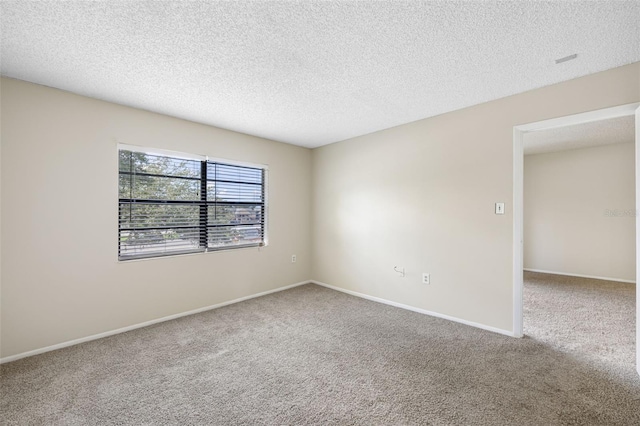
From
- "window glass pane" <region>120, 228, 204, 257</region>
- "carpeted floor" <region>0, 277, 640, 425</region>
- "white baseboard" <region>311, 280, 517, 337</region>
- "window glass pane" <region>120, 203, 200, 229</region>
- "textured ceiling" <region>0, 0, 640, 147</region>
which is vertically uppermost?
"textured ceiling" <region>0, 0, 640, 147</region>

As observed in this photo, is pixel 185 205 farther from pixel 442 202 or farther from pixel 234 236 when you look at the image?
pixel 442 202

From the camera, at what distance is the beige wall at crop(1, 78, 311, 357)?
8.10ft

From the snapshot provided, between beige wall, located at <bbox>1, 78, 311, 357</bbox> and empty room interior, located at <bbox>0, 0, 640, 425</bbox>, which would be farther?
beige wall, located at <bbox>1, 78, 311, 357</bbox>

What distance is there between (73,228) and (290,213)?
9.09ft

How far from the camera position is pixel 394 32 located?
186cm

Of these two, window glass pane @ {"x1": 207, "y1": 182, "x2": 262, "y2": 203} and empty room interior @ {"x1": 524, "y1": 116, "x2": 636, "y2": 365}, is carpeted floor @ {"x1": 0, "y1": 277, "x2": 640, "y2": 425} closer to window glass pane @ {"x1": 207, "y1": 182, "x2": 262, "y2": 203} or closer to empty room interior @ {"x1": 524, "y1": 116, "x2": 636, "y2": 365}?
empty room interior @ {"x1": 524, "y1": 116, "x2": 636, "y2": 365}

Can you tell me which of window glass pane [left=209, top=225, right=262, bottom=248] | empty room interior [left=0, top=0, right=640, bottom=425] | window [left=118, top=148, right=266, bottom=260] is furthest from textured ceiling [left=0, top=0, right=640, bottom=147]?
window glass pane [left=209, top=225, right=262, bottom=248]

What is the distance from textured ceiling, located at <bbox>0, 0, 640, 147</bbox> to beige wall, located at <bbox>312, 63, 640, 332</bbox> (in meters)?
0.23

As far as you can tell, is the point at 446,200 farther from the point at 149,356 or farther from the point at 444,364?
the point at 149,356

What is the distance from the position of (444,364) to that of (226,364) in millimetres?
1841

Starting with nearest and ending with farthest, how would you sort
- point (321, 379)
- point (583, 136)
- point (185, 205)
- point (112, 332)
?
1. point (321, 379)
2. point (112, 332)
3. point (185, 205)
4. point (583, 136)

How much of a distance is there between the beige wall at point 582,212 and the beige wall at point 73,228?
20.9 ft

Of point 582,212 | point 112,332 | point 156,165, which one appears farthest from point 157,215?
point 582,212

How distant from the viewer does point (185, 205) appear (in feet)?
11.7
